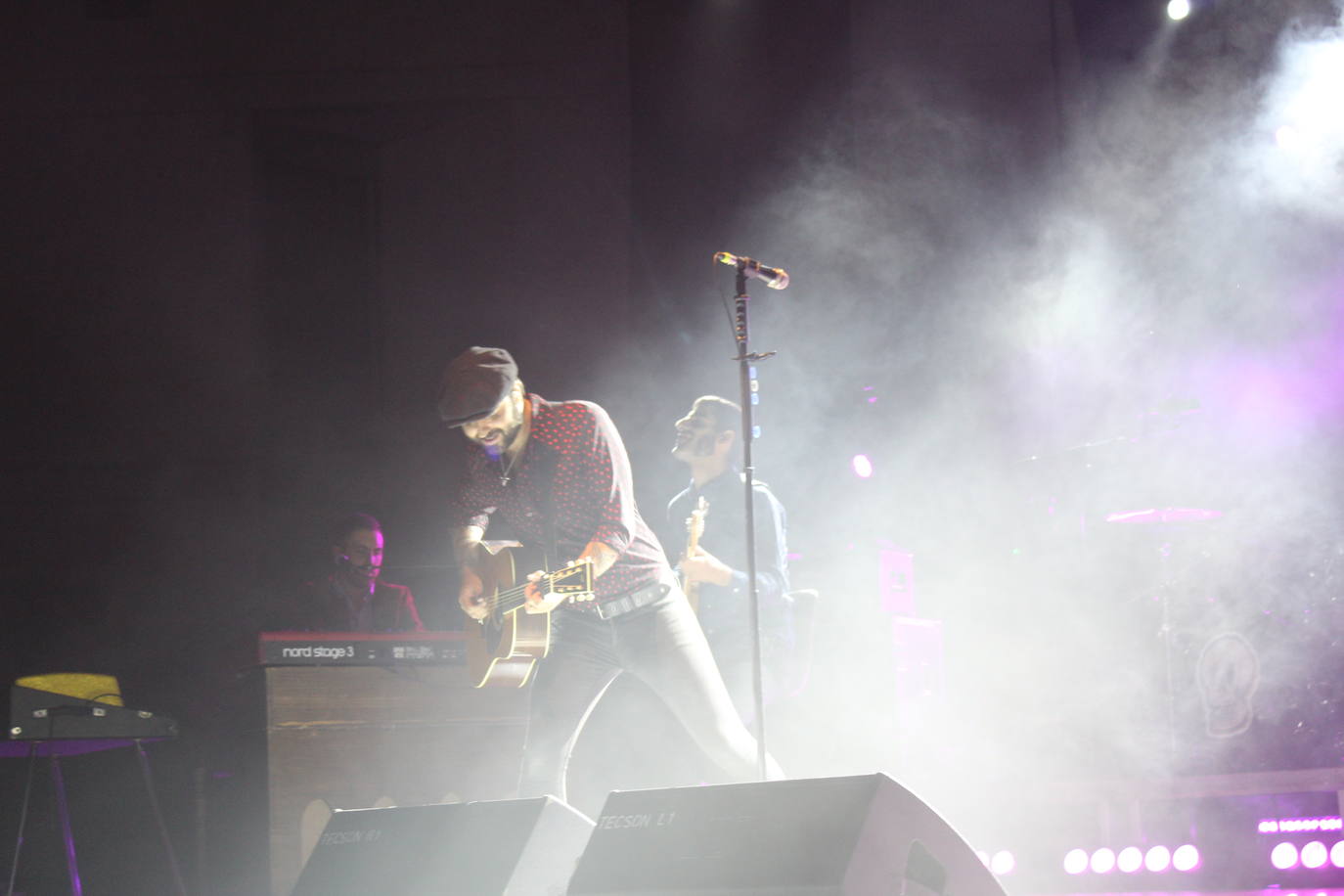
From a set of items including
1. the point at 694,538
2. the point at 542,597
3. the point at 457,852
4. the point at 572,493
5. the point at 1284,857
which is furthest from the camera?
the point at 694,538

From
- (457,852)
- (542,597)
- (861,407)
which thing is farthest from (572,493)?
(861,407)

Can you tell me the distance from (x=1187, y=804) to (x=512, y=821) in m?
3.33

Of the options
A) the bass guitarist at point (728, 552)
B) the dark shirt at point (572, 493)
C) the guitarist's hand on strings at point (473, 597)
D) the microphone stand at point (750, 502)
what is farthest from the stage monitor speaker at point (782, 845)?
the bass guitarist at point (728, 552)

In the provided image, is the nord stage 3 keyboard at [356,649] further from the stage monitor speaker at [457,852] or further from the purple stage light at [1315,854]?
the purple stage light at [1315,854]

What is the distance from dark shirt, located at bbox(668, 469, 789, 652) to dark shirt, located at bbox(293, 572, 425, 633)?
4.45 feet

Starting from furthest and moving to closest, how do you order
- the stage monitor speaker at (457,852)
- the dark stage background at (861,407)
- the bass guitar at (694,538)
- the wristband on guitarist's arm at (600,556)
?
the dark stage background at (861,407), the bass guitar at (694,538), the wristband on guitarist's arm at (600,556), the stage monitor speaker at (457,852)

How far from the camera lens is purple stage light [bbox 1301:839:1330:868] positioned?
4203 millimetres

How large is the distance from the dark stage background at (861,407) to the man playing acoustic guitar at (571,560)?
957 mm

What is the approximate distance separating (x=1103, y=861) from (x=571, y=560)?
7.70 feet

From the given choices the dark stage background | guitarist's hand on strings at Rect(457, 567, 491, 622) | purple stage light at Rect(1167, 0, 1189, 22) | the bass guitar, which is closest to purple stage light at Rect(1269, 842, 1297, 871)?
the dark stage background

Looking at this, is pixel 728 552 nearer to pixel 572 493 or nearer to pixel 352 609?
pixel 572 493

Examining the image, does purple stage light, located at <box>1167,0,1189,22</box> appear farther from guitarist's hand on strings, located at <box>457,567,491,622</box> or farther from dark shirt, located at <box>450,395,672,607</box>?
guitarist's hand on strings, located at <box>457,567,491,622</box>

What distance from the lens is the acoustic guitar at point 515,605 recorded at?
3518mm

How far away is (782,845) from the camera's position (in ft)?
5.50
